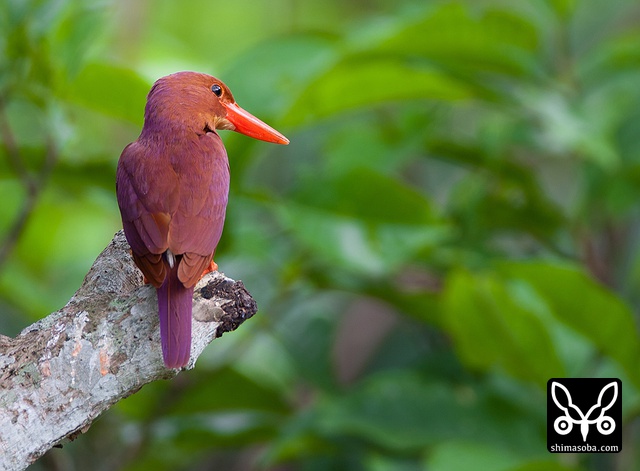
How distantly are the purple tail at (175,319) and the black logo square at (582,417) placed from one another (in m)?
1.46

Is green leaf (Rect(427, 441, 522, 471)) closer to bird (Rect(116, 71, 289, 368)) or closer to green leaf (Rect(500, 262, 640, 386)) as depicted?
green leaf (Rect(500, 262, 640, 386))

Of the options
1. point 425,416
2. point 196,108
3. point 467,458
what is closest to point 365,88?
point 425,416

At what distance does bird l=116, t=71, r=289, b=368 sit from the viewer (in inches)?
58.3

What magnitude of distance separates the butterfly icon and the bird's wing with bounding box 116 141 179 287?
147cm

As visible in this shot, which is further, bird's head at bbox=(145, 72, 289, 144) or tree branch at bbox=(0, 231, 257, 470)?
bird's head at bbox=(145, 72, 289, 144)

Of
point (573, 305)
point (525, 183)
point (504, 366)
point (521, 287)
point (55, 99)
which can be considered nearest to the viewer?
point (55, 99)

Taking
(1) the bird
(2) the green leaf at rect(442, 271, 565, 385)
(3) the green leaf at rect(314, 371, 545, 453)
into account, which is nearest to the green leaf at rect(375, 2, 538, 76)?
(2) the green leaf at rect(442, 271, 565, 385)

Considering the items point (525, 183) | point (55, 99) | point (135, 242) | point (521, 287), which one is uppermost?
point (525, 183)

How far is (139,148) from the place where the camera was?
5.23ft

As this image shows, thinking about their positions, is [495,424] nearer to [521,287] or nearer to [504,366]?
[504,366]

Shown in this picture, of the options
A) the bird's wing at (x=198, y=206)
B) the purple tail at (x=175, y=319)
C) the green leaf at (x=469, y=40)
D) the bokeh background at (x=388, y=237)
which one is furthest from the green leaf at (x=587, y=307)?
the purple tail at (x=175, y=319)

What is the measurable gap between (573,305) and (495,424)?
1.73 feet

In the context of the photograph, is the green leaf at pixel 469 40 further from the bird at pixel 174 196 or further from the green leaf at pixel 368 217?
the bird at pixel 174 196

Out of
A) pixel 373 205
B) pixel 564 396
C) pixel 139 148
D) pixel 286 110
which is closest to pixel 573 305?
pixel 564 396
